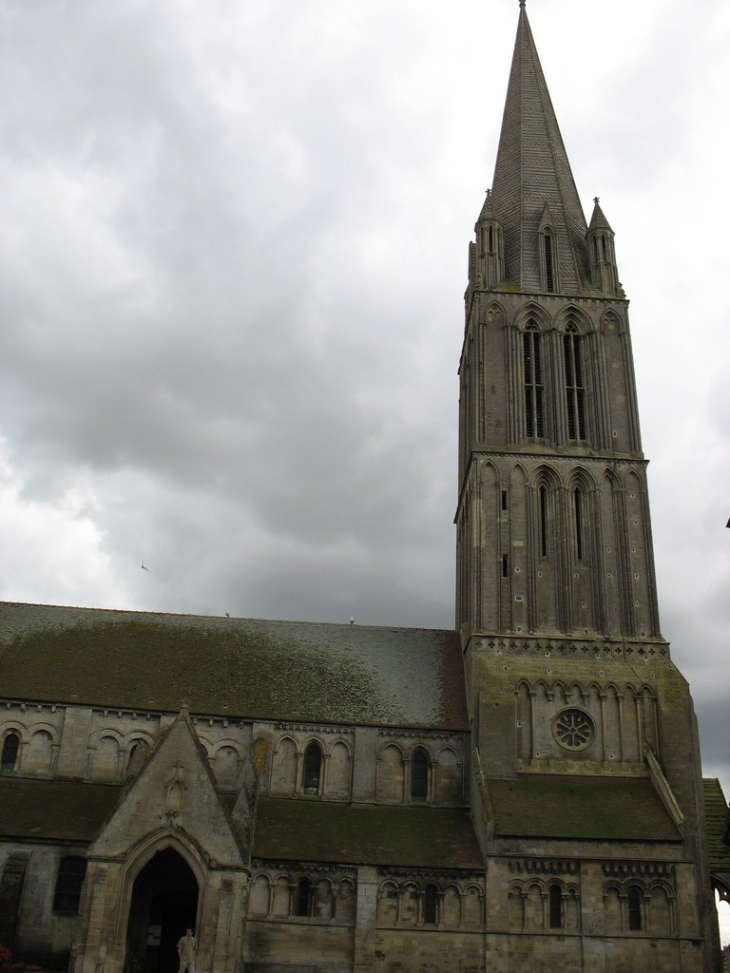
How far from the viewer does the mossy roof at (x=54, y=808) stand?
34.6m

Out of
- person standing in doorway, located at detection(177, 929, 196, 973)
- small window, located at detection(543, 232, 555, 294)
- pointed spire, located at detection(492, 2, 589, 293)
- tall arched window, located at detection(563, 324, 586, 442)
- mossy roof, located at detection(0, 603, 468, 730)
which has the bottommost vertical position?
person standing in doorway, located at detection(177, 929, 196, 973)

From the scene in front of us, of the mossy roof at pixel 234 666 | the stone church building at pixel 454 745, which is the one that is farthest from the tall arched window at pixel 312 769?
the mossy roof at pixel 234 666

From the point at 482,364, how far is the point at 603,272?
890 cm

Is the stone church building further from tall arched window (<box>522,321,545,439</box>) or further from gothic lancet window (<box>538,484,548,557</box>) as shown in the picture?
gothic lancet window (<box>538,484,548,557</box>)

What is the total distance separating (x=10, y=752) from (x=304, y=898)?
564 inches

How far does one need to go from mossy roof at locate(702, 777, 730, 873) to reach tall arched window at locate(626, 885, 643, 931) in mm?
4726

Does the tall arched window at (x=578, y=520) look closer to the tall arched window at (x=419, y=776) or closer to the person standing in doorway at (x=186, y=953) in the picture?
the tall arched window at (x=419, y=776)

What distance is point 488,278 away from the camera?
48.4 m

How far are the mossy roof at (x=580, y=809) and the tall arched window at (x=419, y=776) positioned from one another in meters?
3.56

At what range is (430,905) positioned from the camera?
110 feet

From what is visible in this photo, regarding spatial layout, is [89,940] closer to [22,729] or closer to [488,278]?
[22,729]

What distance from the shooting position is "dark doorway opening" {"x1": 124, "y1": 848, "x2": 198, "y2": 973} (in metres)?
32.9

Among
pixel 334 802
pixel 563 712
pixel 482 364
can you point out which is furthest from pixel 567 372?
pixel 334 802

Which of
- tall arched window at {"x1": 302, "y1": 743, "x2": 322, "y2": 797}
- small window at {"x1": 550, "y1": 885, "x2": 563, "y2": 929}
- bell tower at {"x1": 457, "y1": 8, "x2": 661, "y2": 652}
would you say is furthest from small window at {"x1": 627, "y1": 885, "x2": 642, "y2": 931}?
tall arched window at {"x1": 302, "y1": 743, "x2": 322, "y2": 797}
